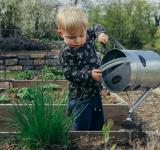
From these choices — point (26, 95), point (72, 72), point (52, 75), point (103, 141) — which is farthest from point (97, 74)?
point (52, 75)

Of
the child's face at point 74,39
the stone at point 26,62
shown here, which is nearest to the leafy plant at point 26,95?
the child's face at point 74,39

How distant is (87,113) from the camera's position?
12.3 feet

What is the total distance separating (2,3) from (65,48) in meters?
19.9

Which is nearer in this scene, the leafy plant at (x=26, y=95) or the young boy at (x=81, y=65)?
the young boy at (x=81, y=65)

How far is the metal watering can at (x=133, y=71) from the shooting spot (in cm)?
304

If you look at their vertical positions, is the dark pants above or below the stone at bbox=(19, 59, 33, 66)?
above

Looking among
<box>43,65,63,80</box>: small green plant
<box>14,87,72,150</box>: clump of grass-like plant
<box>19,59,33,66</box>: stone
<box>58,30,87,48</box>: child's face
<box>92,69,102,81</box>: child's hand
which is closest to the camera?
<box>14,87,72,150</box>: clump of grass-like plant

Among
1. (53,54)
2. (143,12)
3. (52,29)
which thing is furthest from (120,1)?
(53,54)

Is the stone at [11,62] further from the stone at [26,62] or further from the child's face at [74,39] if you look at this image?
the child's face at [74,39]

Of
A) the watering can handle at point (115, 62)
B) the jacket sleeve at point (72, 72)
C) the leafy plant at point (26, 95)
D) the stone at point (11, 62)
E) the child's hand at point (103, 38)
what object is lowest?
the stone at point (11, 62)

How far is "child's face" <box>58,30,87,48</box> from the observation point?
339 centimetres

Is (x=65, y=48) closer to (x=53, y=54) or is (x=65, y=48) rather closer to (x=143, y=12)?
(x=53, y=54)

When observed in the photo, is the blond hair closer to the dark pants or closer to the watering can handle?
the watering can handle

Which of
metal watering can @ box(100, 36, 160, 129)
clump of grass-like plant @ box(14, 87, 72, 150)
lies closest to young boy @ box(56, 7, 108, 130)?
metal watering can @ box(100, 36, 160, 129)
